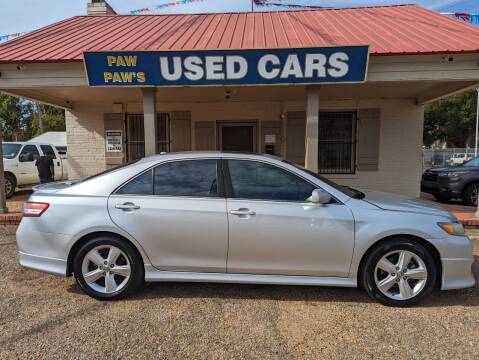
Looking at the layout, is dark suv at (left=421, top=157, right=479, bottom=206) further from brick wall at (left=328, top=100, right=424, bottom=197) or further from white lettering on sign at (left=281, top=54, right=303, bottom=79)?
white lettering on sign at (left=281, top=54, right=303, bottom=79)

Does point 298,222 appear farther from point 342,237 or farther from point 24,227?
point 24,227

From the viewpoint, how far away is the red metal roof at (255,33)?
612 cm

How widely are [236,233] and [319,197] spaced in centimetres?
87

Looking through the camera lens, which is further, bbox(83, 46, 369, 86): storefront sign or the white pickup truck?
the white pickup truck

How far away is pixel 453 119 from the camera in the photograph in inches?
1773

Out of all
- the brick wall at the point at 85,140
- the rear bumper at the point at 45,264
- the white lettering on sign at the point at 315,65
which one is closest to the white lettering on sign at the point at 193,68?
the white lettering on sign at the point at 315,65

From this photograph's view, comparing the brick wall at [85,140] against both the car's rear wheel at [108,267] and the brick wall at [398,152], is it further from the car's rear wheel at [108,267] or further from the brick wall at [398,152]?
the car's rear wheel at [108,267]

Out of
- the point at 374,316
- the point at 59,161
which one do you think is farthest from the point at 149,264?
the point at 59,161

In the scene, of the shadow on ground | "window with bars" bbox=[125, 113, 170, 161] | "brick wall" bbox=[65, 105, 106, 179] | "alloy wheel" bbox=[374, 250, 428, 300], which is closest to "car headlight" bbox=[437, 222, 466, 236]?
"alloy wheel" bbox=[374, 250, 428, 300]

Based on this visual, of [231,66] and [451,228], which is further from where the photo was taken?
[231,66]

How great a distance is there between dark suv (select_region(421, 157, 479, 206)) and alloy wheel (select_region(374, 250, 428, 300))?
627 cm

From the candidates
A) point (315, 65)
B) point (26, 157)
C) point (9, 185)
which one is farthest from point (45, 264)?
point (26, 157)

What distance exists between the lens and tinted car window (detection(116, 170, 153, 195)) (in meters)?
3.54

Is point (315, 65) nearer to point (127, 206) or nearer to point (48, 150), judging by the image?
point (127, 206)
